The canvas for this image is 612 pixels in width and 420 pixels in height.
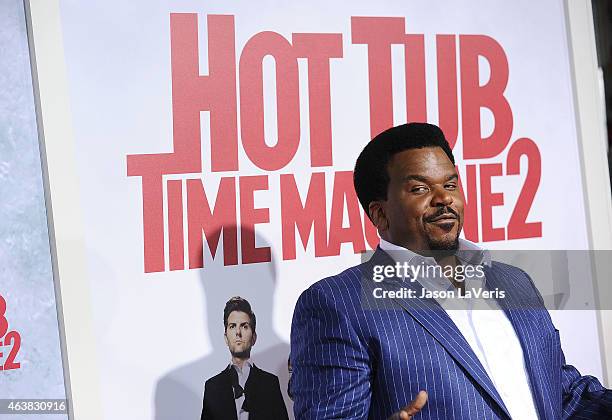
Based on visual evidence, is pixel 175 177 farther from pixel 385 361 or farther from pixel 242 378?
pixel 385 361

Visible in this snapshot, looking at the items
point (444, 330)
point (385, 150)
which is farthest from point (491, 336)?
point (385, 150)

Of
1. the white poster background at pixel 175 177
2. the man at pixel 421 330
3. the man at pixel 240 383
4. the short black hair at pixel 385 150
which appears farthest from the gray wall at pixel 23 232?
the short black hair at pixel 385 150

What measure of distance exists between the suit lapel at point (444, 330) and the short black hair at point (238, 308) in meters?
0.62

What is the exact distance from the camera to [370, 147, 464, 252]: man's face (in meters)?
1.80

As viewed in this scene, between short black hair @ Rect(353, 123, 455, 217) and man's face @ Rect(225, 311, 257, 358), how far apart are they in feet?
1.88

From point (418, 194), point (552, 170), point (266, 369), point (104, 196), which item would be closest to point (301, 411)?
point (418, 194)

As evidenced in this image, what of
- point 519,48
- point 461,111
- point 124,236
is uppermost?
point 519,48

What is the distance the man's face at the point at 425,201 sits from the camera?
180 centimetres

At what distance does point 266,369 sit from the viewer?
234 cm

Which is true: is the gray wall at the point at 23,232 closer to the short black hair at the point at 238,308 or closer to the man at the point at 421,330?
the short black hair at the point at 238,308

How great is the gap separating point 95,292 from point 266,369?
0.53 m

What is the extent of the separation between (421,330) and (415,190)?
1.00ft

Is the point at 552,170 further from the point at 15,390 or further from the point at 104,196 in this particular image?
the point at 15,390

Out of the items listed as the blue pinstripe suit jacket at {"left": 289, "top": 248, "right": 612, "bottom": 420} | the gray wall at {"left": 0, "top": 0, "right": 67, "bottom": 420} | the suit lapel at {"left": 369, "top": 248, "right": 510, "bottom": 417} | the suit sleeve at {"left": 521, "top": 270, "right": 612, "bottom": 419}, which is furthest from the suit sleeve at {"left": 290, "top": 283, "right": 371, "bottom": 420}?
the gray wall at {"left": 0, "top": 0, "right": 67, "bottom": 420}
